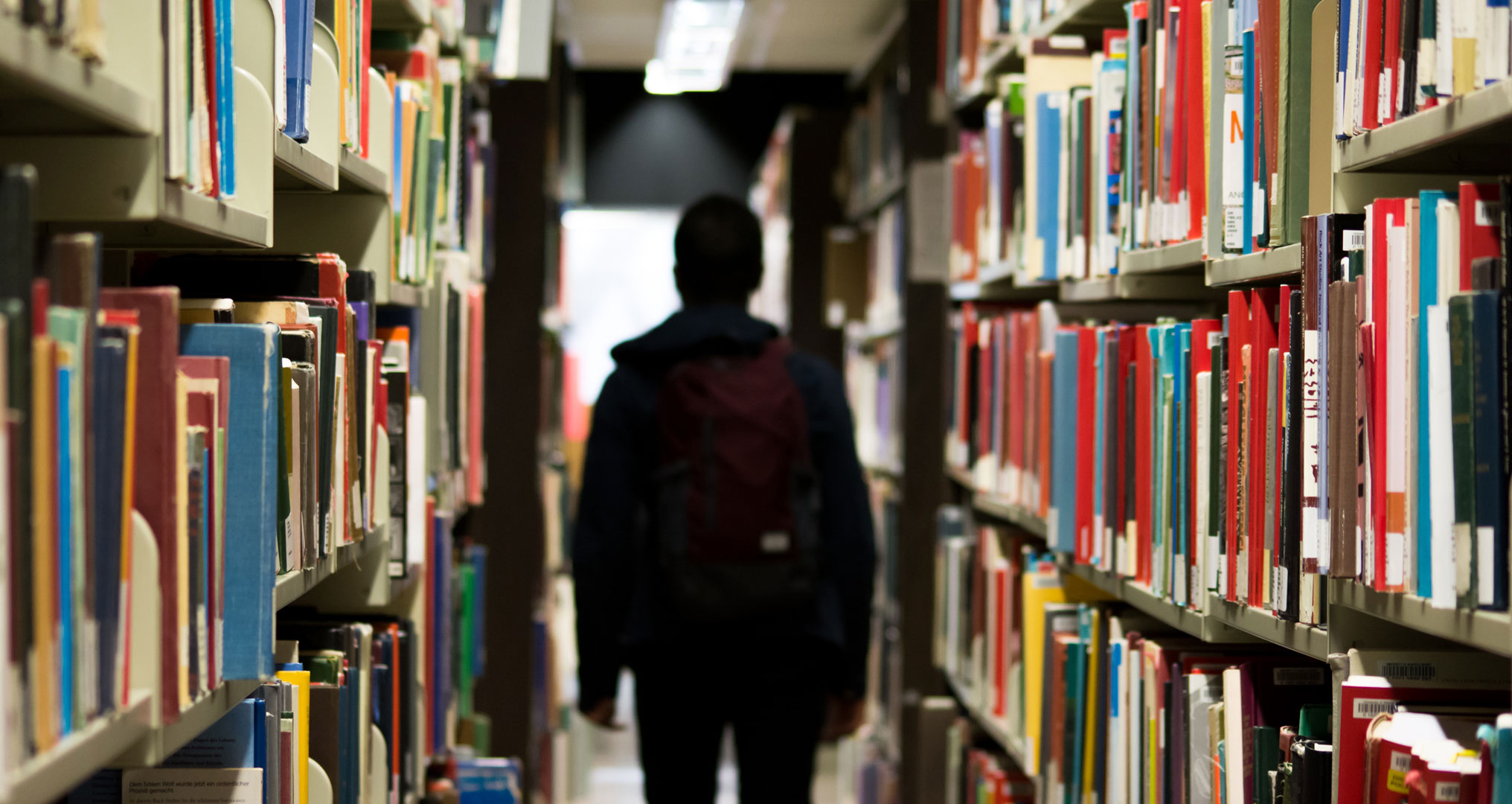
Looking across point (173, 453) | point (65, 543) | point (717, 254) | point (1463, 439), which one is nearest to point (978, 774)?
point (717, 254)

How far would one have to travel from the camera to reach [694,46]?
569 centimetres

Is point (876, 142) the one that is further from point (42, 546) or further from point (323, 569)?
point (42, 546)

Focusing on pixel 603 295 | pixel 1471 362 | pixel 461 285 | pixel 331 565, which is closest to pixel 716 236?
pixel 461 285

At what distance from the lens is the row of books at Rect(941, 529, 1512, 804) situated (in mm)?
1120

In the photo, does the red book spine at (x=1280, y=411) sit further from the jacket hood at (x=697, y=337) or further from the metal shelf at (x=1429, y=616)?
the jacket hood at (x=697, y=337)

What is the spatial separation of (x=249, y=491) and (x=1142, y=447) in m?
1.09

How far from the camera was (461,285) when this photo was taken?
229cm

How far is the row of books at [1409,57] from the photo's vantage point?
1.02 meters

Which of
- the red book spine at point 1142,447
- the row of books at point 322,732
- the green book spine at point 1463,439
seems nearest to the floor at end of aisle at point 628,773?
the row of books at point 322,732

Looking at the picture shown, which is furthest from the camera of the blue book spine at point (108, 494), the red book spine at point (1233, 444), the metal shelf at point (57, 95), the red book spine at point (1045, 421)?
the red book spine at point (1045, 421)

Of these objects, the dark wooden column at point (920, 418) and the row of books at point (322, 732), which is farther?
the dark wooden column at point (920, 418)

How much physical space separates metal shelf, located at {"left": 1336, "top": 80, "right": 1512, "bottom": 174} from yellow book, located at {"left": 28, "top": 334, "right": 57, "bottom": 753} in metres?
0.97

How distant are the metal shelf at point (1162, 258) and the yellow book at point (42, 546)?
1.22m

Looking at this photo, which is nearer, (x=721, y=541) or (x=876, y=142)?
(x=721, y=541)
